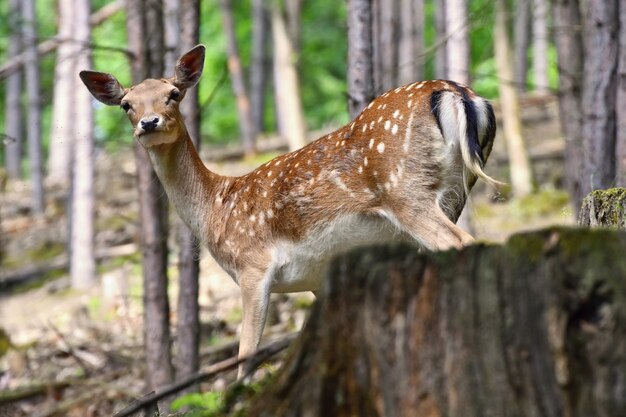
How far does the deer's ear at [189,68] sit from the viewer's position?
708 cm

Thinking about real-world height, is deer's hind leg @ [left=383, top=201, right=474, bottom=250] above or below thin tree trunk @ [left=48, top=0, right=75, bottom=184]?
below

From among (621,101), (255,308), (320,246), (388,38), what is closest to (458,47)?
(621,101)

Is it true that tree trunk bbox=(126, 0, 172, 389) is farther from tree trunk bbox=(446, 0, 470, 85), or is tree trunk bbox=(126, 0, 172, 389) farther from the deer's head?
tree trunk bbox=(446, 0, 470, 85)

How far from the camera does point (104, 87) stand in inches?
280

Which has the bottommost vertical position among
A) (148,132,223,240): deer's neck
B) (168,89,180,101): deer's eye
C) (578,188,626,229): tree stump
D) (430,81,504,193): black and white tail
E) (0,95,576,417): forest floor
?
(0,95,576,417): forest floor

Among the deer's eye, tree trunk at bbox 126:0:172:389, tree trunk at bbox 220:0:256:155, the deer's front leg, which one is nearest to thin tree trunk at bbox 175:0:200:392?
tree trunk at bbox 126:0:172:389

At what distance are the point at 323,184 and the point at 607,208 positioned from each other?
1872mm

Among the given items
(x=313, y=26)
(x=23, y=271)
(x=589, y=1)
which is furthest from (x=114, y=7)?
(x=313, y=26)

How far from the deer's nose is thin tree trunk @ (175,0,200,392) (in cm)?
240

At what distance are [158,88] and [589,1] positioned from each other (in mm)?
3989

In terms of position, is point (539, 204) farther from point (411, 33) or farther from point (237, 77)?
point (237, 77)

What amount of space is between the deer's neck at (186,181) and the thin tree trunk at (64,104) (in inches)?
231

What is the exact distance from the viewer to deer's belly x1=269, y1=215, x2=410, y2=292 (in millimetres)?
6199

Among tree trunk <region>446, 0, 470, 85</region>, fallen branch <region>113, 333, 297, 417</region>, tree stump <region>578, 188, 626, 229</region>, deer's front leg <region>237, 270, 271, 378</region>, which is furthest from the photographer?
tree trunk <region>446, 0, 470, 85</region>
